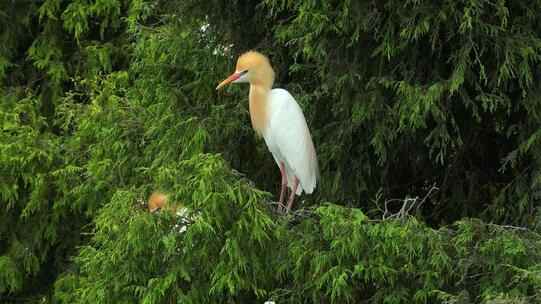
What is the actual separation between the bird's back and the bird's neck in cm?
3

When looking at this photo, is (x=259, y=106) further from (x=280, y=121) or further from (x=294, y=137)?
(x=294, y=137)

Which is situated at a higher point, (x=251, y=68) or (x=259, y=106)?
(x=251, y=68)

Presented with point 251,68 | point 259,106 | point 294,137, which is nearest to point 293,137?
point 294,137

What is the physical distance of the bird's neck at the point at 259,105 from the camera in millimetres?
5918

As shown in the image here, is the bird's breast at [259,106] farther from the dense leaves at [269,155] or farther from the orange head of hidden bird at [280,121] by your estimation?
the dense leaves at [269,155]

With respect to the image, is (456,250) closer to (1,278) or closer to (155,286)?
(155,286)

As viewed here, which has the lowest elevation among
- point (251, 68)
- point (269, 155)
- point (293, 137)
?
point (269, 155)

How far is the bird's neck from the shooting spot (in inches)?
233

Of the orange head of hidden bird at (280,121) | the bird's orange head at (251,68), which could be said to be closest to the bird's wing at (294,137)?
the orange head of hidden bird at (280,121)

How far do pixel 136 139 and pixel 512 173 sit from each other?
2106 millimetres

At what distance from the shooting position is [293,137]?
19.0 feet

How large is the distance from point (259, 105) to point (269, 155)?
35.2 inches

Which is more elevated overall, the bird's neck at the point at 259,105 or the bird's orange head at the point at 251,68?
the bird's orange head at the point at 251,68

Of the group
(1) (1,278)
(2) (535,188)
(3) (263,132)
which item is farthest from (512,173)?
(1) (1,278)
